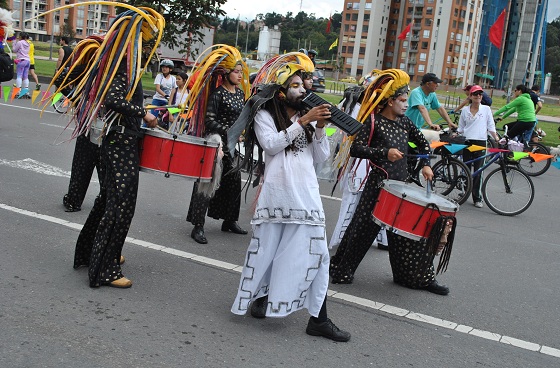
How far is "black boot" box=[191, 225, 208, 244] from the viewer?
20.8ft

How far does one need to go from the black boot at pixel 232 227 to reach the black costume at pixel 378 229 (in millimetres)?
1630

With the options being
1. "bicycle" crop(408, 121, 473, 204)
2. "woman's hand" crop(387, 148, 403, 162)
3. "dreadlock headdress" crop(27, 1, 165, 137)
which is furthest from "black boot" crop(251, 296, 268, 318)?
"bicycle" crop(408, 121, 473, 204)

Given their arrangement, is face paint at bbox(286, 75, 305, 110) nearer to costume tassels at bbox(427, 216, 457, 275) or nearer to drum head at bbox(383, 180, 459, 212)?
drum head at bbox(383, 180, 459, 212)

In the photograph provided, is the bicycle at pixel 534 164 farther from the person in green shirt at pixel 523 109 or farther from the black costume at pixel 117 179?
the black costume at pixel 117 179

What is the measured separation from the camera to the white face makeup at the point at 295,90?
170 inches

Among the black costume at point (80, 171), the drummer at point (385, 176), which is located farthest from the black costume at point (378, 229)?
the black costume at point (80, 171)

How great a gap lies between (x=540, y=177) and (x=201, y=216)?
887 centimetres

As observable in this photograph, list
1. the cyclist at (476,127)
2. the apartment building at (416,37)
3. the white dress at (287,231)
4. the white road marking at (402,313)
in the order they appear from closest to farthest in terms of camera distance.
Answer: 1. the white dress at (287,231)
2. the white road marking at (402,313)
3. the cyclist at (476,127)
4. the apartment building at (416,37)

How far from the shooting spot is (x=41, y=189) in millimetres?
7801

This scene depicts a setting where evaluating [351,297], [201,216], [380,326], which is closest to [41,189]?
[201,216]

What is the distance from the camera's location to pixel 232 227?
6.87m

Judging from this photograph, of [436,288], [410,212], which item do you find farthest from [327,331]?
[436,288]

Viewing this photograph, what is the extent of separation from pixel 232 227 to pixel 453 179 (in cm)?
405

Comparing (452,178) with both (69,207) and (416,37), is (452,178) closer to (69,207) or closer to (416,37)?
(69,207)
